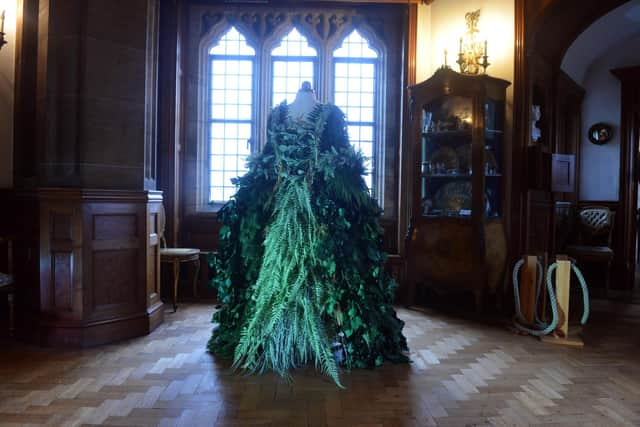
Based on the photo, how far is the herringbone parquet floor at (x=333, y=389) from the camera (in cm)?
210

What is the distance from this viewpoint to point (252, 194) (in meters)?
2.77

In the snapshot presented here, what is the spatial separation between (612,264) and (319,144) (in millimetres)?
4695

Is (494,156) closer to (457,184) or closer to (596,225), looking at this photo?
(457,184)

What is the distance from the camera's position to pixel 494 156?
4.34 meters

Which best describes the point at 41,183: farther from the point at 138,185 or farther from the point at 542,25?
the point at 542,25

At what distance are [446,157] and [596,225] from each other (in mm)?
2338

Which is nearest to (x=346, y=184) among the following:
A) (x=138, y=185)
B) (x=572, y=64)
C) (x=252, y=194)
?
(x=252, y=194)

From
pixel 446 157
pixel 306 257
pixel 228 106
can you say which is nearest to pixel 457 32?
pixel 446 157

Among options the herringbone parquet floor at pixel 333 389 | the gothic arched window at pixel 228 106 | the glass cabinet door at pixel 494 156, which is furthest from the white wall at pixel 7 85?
the glass cabinet door at pixel 494 156

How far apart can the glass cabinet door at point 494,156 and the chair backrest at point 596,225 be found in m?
1.88

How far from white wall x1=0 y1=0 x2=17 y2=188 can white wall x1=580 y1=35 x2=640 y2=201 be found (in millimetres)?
6225

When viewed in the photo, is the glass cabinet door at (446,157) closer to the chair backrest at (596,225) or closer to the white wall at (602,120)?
the chair backrest at (596,225)

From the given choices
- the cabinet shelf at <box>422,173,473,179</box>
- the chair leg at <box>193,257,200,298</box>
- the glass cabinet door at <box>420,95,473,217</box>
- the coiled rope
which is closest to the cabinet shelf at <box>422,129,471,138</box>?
the glass cabinet door at <box>420,95,473,217</box>

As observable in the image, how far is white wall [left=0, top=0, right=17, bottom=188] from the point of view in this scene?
3744 mm
